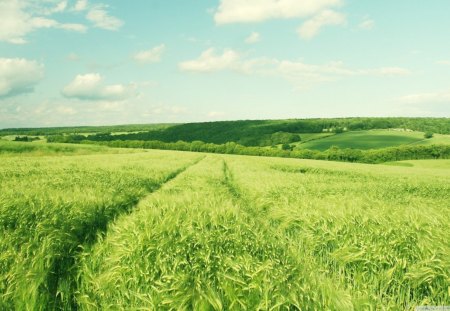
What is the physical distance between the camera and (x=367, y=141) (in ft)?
357

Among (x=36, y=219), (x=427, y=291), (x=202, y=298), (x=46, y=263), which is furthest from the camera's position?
(x=36, y=219)

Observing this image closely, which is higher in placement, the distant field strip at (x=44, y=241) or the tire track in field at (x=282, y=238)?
the distant field strip at (x=44, y=241)

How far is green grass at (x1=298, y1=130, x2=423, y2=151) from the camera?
10219 cm

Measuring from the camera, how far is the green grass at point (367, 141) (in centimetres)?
10219

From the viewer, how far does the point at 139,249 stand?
15.9ft

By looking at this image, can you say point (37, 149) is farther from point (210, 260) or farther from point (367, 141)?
point (367, 141)

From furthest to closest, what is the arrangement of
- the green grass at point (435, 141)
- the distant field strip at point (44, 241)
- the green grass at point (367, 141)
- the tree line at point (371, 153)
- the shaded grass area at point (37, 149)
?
1. the green grass at point (367, 141)
2. the green grass at point (435, 141)
3. the tree line at point (371, 153)
4. the shaded grass area at point (37, 149)
5. the distant field strip at point (44, 241)

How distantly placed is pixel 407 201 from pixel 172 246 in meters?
11.9

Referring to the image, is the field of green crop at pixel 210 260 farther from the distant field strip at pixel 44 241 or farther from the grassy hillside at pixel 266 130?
the grassy hillside at pixel 266 130

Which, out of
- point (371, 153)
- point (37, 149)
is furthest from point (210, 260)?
point (371, 153)

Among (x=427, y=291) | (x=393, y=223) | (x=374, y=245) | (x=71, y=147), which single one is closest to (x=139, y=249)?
(x=374, y=245)

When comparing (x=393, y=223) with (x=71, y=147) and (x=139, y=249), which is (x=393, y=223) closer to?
(x=139, y=249)

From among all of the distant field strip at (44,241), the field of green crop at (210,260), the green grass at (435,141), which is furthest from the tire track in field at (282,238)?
the green grass at (435,141)

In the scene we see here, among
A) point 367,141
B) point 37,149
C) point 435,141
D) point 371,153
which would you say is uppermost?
point 37,149
